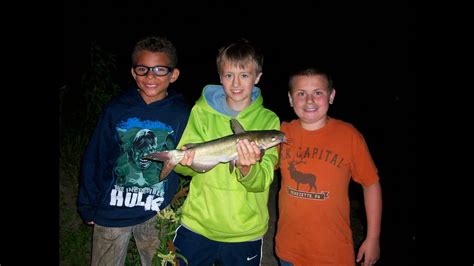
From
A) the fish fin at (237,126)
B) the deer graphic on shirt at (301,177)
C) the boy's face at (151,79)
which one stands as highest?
the boy's face at (151,79)

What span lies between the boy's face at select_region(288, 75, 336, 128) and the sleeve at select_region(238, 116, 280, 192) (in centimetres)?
47

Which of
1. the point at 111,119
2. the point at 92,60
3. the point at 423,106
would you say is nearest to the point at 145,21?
the point at 92,60

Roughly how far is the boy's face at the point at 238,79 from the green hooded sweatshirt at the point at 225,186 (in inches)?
5.7

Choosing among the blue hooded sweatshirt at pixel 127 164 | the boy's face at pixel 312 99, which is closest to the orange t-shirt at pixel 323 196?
the boy's face at pixel 312 99

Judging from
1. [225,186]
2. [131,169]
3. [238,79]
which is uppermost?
[238,79]

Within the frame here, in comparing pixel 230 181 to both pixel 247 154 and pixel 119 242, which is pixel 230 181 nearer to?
pixel 247 154

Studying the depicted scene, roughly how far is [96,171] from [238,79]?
5.80 feet

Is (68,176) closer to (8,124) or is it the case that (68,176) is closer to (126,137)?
(126,137)

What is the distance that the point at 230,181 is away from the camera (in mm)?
3092

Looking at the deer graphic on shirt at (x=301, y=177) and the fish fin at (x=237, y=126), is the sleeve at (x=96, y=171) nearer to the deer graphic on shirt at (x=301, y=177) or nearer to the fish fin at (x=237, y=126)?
the fish fin at (x=237, y=126)

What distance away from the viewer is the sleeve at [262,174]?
2.86 m

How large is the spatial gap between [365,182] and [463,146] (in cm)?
113

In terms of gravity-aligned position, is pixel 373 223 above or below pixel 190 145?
below

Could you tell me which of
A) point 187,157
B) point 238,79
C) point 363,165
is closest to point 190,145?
point 187,157
